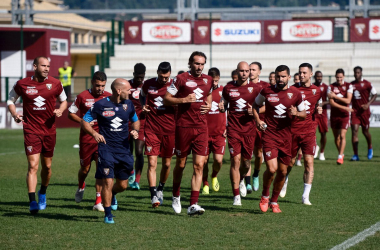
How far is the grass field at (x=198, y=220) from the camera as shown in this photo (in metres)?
7.45

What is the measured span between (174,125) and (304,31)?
2448 cm

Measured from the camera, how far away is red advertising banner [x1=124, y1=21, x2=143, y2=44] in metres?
33.5

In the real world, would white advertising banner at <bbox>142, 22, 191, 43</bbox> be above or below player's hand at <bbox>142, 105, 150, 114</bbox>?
above

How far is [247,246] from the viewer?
7238mm

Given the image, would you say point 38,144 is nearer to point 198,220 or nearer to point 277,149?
point 198,220

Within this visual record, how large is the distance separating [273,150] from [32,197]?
367 centimetres

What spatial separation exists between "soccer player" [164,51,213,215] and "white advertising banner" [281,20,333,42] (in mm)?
24795

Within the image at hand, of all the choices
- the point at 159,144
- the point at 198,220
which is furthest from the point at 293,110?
the point at 159,144

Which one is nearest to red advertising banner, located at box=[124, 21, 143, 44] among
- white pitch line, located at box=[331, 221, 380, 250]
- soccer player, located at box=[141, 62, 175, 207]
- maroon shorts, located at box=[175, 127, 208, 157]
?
soccer player, located at box=[141, 62, 175, 207]

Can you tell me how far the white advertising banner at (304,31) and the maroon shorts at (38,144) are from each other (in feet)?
82.0

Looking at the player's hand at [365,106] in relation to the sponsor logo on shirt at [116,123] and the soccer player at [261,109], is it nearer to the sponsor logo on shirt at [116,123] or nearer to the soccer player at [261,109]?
the soccer player at [261,109]

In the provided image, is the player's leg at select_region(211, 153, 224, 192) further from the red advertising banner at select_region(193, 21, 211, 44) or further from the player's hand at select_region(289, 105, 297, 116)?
the red advertising banner at select_region(193, 21, 211, 44)

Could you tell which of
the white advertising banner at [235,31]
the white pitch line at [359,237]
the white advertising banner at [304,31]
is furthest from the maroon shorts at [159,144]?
the white advertising banner at [304,31]

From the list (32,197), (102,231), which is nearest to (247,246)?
(102,231)
